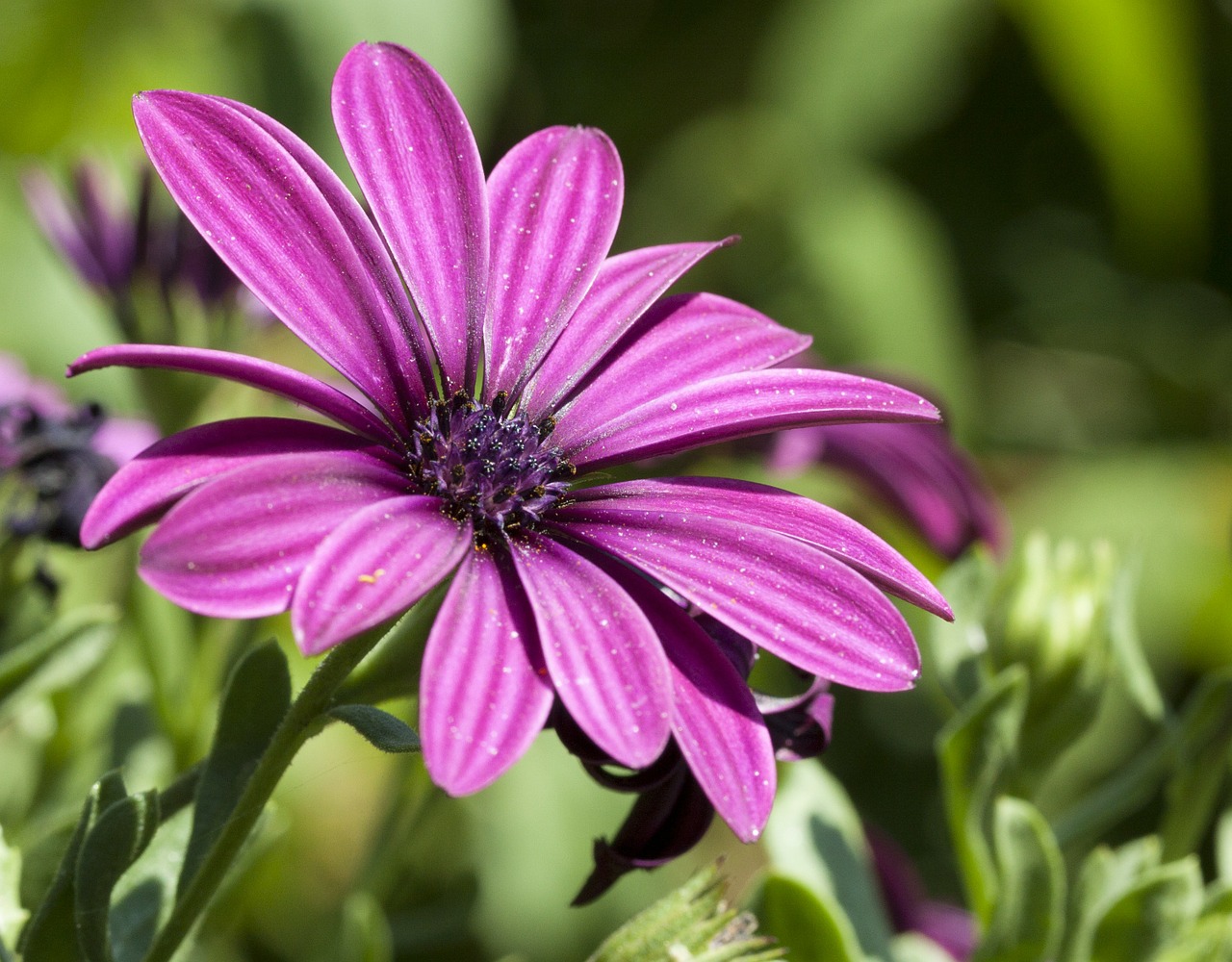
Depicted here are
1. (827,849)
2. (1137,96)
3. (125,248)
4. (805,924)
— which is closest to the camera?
(805,924)

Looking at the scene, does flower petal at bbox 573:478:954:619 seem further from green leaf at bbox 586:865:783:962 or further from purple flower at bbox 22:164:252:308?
purple flower at bbox 22:164:252:308

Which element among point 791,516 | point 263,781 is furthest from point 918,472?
point 263,781

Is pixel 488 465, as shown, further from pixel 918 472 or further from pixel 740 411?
pixel 918 472

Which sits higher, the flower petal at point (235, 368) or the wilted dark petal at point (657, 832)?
the flower petal at point (235, 368)

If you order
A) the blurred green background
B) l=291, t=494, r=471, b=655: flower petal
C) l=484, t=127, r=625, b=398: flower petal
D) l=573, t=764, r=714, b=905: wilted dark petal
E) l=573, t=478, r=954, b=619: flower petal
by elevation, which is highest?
the blurred green background

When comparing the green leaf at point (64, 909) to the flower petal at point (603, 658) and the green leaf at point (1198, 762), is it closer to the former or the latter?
the flower petal at point (603, 658)

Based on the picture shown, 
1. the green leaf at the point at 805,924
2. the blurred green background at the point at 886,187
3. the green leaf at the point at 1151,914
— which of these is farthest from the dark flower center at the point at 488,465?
the blurred green background at the point at 886,187

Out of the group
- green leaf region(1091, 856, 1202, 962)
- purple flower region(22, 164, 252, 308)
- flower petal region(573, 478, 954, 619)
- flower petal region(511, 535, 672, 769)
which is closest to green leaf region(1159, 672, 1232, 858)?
green leaf region(1091, 856, 1202, 962)
